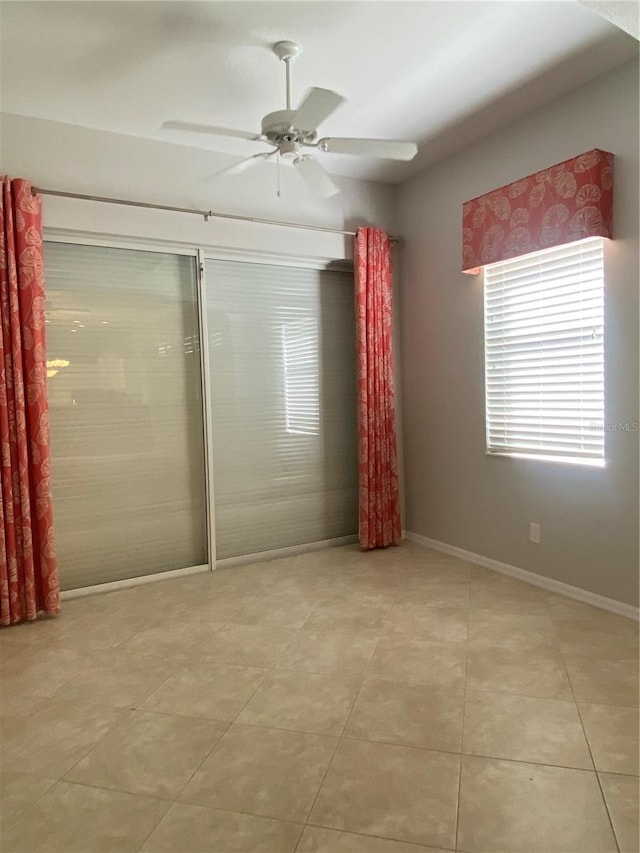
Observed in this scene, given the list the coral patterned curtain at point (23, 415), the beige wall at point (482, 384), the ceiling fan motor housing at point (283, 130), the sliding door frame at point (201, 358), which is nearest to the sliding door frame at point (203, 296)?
the sliding door frame at point (201, 358)

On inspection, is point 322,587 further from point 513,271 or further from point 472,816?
point 513,271

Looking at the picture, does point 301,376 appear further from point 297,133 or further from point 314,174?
point 297,133

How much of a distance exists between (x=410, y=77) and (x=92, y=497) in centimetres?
299

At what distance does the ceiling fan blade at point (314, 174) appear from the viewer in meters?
2.89

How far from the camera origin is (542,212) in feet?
10.6

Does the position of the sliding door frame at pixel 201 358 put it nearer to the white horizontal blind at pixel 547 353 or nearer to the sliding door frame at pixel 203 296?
the sliding door frame at pixel 203 296

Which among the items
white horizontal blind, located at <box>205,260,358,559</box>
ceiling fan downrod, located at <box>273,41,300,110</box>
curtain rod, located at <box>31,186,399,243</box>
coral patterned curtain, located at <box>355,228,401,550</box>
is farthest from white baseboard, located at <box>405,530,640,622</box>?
ceiling fan downrod, located at <box>273,41,300,110</box>

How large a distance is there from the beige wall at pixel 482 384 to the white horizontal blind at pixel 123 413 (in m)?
1.72

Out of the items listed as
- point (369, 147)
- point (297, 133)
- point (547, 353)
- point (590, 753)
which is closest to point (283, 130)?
point (297, 133)

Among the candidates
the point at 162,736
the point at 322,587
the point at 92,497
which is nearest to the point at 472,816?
the point at 162,736

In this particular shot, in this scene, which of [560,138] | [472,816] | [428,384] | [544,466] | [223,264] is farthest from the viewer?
[428,384]

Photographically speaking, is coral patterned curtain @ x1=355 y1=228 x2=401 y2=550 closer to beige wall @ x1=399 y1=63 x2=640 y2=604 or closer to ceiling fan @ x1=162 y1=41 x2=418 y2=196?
beige wall @ x1=399 y1=63 x2=640 y2=604

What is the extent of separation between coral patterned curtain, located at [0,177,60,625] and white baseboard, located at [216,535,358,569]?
121 centimetres

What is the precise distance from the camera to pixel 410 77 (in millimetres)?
2879
